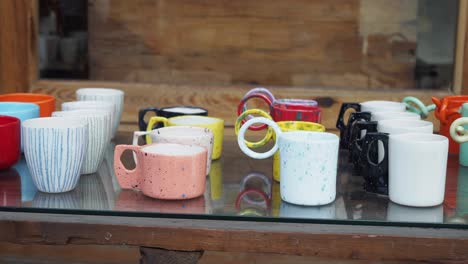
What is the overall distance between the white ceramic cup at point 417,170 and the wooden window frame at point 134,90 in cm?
113

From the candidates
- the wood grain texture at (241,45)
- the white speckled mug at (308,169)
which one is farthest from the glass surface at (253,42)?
the white speckled mug at (308,169)

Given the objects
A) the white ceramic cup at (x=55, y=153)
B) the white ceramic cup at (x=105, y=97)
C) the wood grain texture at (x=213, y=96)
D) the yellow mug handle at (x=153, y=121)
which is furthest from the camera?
the wood grain texture at (x=213, y=96)

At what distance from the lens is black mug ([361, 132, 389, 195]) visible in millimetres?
1178

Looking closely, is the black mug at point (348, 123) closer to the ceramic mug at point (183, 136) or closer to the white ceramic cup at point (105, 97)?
the ceramic mug at point (183, 136)

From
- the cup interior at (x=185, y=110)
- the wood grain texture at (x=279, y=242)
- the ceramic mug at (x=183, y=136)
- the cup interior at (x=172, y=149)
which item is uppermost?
the cup interior at (x=185, y=110)

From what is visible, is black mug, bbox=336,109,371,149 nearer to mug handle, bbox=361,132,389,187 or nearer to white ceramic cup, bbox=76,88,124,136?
mug handle, bbox=361,132,389,187

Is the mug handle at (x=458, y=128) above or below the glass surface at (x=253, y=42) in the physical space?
below

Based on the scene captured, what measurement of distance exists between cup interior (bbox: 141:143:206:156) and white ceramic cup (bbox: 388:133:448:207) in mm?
306

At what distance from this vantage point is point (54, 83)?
90.5 inches

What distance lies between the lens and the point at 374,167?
1.18m

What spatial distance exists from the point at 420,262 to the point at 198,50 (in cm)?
168

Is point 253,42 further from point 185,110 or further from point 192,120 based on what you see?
point 192,120

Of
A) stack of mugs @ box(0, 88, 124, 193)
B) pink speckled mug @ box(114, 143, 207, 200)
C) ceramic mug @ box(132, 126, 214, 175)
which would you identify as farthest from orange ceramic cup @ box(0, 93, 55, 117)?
pink speckled mug @ box(114, 143, 207, 200)

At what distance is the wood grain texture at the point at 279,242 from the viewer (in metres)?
1.03
